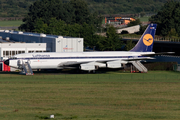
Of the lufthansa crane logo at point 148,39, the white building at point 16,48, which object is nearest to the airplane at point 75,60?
the lufthansa crane logo at point 148,39

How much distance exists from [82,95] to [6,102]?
9.21 metres

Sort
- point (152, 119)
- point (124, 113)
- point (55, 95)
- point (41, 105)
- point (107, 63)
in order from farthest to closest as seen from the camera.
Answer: point (107, 63), point (55, 95), point (41, 105), point (124, 113), point (152, 119)

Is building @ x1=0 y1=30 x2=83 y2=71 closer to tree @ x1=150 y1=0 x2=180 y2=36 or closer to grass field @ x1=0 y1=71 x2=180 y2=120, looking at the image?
grass field @ x1=0 y1=71 x2=180 y2=120

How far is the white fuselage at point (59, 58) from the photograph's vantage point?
64375 mm

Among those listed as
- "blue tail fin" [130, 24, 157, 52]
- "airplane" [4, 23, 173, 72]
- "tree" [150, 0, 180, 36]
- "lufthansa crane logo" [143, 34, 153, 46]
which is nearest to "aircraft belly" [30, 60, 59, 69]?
"airplane" [4, 23, 173, 72]

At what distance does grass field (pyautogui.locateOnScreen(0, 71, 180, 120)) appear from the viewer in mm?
32375

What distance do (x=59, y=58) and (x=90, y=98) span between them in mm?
25847

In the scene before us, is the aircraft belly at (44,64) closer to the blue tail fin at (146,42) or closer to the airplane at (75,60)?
the airplane at (75,60)

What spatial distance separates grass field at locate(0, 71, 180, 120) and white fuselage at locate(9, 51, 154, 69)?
6.32 meters

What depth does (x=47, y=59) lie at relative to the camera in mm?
64812

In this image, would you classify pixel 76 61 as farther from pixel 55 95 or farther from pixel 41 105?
pixel 41 105

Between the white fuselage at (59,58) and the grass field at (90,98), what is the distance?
20.7ft

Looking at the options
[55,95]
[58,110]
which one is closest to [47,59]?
[55,95]

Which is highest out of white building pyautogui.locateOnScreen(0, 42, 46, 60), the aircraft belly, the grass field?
white building pyautogui.locateOnScreen(0, 42, 46, 60)
